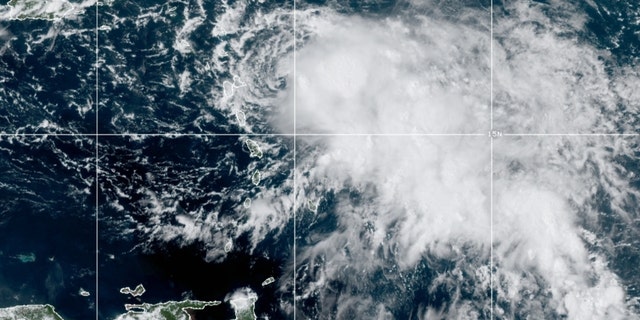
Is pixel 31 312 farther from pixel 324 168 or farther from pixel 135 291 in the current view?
pixel 324 168

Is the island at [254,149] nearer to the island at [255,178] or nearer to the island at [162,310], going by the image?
the island at [255,178]

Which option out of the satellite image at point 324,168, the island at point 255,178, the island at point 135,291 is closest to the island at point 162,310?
the satellite image at point 324,168

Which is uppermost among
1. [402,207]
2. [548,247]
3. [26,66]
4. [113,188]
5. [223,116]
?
[26,66]

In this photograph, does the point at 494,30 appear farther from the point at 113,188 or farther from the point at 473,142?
the point at 113,188

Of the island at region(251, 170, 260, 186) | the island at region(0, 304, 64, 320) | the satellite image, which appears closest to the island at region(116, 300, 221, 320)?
the satellite image

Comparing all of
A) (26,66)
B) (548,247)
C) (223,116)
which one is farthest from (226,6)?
(548,247)

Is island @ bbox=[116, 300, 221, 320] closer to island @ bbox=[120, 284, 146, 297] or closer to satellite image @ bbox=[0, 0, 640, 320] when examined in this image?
satellite image @ bbox=[0, 0, 640, 320]

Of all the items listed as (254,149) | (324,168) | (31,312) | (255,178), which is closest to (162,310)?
(31,312)
